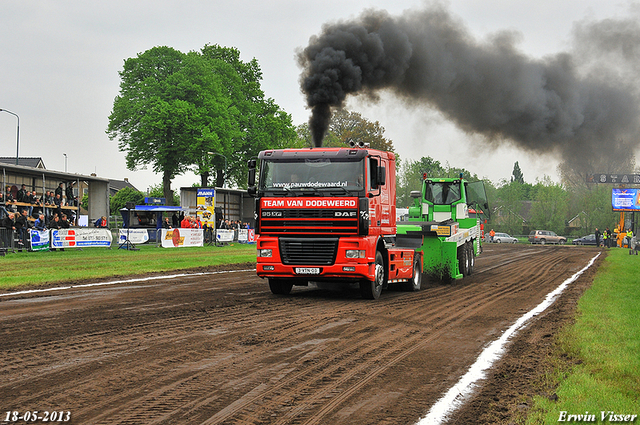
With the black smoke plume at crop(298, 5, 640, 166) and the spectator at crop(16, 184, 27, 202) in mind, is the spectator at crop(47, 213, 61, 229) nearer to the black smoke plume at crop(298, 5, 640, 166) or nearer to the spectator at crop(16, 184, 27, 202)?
the spectator at crop(16, 184, 27, 202)

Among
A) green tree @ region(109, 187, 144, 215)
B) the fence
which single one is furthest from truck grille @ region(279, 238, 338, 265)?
green tree @ region(109, 187, 144, 215)

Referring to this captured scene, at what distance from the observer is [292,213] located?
473 inches

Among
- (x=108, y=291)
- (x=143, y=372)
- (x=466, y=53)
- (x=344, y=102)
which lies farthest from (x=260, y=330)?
(x=466, y=53)

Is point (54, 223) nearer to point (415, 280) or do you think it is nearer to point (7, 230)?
point (7, 230)

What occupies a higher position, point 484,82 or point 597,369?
point 484,82

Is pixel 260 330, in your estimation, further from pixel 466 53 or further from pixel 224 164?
pixel 224 164

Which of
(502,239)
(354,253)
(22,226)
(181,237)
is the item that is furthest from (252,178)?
(502,239)

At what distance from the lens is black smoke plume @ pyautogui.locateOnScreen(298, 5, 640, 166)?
692 inches

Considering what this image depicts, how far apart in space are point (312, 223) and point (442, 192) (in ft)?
33.5

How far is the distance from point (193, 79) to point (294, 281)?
3718cm

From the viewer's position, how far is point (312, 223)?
11898 millimetres

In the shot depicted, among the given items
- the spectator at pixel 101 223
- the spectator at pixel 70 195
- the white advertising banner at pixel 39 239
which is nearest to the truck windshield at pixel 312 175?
the white advertising banner at pixel 39 239

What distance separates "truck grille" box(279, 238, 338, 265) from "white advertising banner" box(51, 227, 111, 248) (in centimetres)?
1764

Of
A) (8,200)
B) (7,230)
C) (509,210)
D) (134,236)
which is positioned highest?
(509,210)
